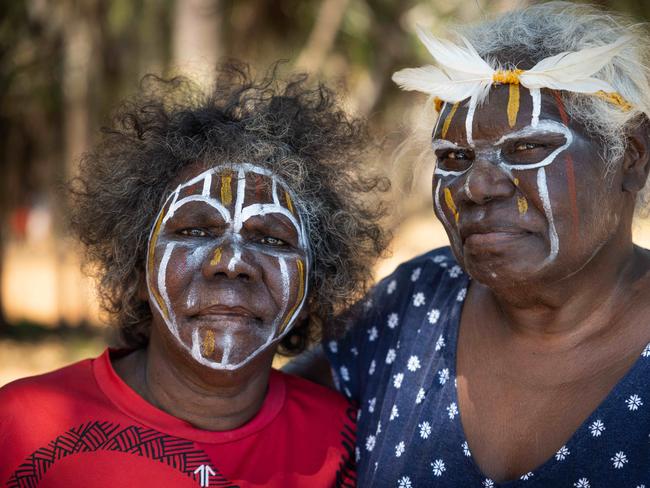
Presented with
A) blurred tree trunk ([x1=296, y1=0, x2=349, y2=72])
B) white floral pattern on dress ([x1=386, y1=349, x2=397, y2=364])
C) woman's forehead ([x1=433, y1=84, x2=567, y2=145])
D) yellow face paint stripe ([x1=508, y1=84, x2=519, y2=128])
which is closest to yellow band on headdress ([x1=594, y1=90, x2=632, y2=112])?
woman's forehead ([x1=433, y1=84, x2=567, y2=145])

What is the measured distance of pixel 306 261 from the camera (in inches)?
98.3

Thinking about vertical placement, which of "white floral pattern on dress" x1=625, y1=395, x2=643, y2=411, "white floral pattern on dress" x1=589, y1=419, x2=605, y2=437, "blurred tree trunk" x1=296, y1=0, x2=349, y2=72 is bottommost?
"white floral pattern on dress" x1=589, y1=419, x2=605, y2=437

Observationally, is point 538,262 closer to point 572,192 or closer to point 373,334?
point 572,192

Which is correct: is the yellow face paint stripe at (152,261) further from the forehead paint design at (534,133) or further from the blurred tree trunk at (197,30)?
the blurred tree trunk at (197,30)

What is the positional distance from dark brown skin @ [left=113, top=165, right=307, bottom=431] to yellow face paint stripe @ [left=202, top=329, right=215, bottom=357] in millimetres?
23

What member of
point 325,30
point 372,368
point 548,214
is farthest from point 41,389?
point 325,30

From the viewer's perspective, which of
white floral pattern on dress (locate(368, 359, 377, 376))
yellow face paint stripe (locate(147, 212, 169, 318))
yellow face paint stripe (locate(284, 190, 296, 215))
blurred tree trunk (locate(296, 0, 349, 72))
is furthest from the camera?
blurred tree trunk (locate(296, 0, 349, 72))

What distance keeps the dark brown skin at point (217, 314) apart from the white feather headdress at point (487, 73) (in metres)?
0.60

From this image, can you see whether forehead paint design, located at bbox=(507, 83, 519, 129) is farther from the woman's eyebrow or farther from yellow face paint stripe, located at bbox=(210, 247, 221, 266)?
yellow face paint stripe, located at bbox=(210, 247, 221, 266)

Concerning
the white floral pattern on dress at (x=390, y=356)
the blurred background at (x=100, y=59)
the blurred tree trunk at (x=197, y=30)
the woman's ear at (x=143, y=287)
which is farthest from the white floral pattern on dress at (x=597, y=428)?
the blurred background at (x=100, y=59)

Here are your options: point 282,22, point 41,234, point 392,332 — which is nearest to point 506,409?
point 392,332

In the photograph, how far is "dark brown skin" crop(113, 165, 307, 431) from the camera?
2312 mm

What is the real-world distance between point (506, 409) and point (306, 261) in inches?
28.5

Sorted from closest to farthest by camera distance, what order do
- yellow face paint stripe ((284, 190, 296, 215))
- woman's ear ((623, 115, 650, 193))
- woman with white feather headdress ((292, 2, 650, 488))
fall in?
woman with white feather headdress ((292, 2, 650, 488)) < woman's ear ((623, 115, 650, 193)) < yellow face paint stripe ((284, 190, 296, 215))
